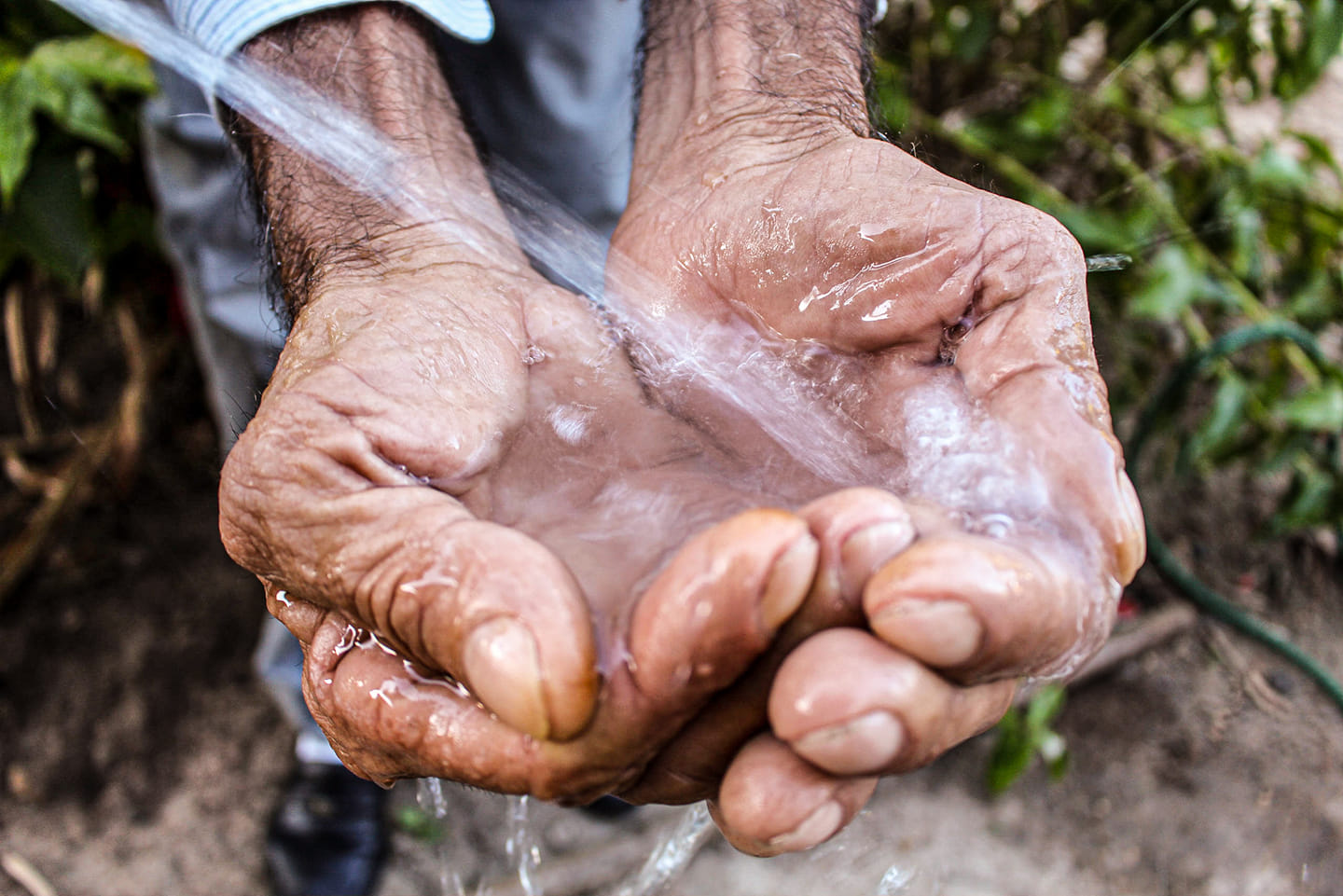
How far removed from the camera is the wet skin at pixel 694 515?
88cm

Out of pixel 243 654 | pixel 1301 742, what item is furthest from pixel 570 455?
pixel 1301 742

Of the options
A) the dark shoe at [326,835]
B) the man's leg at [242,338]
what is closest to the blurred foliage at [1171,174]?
the man's leg at [242,338]

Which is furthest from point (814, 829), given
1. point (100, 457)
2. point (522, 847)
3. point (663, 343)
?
point (100, 457)

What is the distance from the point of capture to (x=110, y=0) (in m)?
2.00

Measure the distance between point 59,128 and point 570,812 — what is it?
6.92 feet

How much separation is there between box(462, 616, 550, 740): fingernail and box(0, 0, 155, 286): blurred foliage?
5.27ft

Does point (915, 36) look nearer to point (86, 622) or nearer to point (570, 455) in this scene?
point (570, 455)

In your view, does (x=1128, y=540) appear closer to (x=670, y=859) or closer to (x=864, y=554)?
(x=864, y=554)

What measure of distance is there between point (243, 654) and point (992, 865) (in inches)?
84.6

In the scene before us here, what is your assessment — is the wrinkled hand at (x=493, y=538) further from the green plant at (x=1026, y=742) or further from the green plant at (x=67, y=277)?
the green plant at (x=1026, y=742)

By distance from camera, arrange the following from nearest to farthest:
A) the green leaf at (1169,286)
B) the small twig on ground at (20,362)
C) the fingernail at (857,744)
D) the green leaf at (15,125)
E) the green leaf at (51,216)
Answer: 1. the fingernail at (857,744)
2. the green leaf at (15,125)
3. the green leaf at (51,216)
4. the green leaf at (1169,286)
5. the small twig on ground at (20,362)

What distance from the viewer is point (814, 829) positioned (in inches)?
35.5

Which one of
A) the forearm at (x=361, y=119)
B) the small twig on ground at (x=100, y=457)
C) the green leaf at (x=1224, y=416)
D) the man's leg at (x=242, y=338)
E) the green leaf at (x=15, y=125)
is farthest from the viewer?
the small twig on ground at (x=100, y=457)

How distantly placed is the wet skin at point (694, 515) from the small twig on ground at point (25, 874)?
62.8 inches
